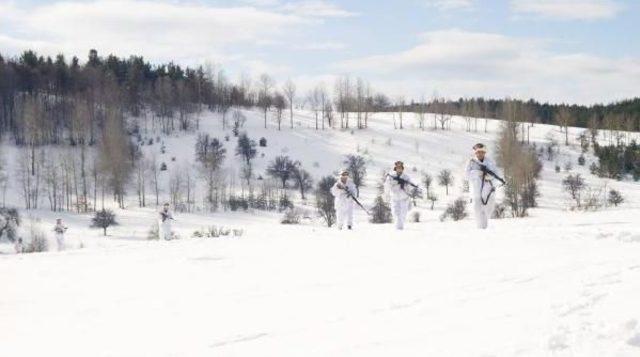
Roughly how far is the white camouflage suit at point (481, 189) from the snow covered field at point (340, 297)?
1841mm

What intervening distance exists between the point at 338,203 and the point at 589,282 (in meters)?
13.9

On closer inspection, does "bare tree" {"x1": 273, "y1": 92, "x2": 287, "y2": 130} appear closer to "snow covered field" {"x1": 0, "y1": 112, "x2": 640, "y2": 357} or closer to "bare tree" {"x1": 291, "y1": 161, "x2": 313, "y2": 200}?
"bare tree" {"x1": 291, "y1": 161, "x2": 313, "y2": 200}

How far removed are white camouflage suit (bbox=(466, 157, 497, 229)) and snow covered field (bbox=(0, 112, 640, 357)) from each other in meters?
1.84

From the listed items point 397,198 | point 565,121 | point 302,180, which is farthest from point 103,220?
point 565,121

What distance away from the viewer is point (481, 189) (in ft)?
50.5

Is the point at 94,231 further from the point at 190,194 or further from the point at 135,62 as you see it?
the point at 135,62

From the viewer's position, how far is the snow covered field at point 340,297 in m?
4.84

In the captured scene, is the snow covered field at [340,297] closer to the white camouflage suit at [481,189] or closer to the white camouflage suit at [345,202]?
the white camouflage suit at [481,189]

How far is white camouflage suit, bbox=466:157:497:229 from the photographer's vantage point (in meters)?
15.4

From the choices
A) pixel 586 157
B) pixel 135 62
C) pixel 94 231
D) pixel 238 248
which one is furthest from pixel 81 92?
pixel 238 248

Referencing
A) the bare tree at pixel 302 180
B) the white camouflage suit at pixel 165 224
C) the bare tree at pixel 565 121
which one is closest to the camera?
the white camouflage suit at pixel 165 224

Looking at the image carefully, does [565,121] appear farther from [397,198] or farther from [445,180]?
[397,198]

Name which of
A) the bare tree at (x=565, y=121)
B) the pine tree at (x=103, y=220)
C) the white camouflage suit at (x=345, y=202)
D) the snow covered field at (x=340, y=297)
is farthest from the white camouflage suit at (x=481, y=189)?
the bare tree at (x=565, y=121)

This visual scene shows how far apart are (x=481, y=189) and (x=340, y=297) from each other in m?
9.29
